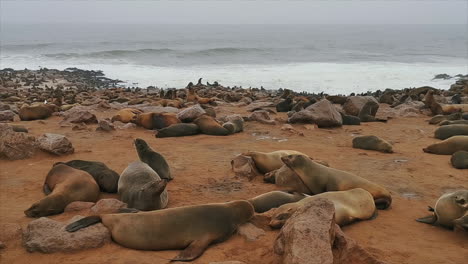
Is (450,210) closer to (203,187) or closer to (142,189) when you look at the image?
(203,187)

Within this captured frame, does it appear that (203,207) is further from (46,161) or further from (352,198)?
(46,161)

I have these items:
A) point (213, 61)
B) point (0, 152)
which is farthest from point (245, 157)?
point (213, 61)

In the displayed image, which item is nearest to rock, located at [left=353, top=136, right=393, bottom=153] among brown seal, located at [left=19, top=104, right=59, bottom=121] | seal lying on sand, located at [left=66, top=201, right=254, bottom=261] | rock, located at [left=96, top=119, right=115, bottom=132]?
seal lying on sand, located at [left=66, top=201, right=254, bottom=261]

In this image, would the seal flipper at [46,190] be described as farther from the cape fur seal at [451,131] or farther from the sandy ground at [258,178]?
the cape fur seal at [451,131]

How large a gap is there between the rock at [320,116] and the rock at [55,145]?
519cm

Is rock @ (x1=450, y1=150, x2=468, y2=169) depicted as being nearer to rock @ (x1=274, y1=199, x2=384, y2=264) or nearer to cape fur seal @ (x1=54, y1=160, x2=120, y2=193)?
rock @ (x1=274, y1=199, x2=384, y2=264)

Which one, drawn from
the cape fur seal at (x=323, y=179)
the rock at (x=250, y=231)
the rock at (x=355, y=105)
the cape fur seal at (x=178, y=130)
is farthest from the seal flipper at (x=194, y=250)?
the rock at (x=355, y=105)

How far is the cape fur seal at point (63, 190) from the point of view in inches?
172

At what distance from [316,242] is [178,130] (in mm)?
5905

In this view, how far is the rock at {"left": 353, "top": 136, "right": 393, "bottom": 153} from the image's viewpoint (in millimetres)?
7771

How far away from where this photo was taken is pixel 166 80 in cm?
3158

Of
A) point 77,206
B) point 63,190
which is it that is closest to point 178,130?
point 63,190

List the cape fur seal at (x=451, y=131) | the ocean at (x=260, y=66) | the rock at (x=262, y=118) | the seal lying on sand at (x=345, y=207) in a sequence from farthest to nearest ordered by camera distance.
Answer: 1. the ocean at (x=260, y=66)
2. the rock at (x=262, y=118)
3. the cape fur seal at (x=451, y=131)
4. the seal lying on sand at (x=345, y=207)

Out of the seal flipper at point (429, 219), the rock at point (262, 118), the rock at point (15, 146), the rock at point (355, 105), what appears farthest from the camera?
the rock at point (355, 105)
